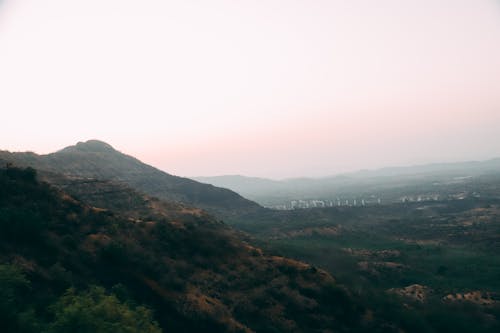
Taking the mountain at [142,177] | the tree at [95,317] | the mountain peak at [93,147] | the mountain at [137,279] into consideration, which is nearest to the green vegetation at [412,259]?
the mountain at [137,279]

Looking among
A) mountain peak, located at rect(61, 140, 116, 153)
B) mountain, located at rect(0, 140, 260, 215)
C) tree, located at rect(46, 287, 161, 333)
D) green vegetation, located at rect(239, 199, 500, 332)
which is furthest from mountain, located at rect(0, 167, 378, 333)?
mountain peak, located at rect(61, 140, 116, 153)

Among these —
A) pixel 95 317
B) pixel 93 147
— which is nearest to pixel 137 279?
pixel 95 317

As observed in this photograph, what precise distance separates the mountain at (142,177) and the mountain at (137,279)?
7969 cm

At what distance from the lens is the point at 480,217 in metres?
131

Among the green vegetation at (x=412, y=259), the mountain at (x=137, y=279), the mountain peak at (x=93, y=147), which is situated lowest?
the green vegetation at (x=412, y=259)

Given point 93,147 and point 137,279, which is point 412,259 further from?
point 93,147

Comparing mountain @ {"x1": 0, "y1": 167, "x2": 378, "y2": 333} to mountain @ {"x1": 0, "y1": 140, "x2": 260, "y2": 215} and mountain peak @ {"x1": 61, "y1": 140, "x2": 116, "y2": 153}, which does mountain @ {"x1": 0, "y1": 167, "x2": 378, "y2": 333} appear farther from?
mountain peak @ {"x1": 61, "y1": 140, "x2": 116, "y2": 153}

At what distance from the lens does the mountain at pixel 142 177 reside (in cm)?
12181

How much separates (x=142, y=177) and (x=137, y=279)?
395 feet

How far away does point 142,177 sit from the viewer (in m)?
149

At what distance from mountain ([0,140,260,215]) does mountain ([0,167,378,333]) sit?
79.7 m

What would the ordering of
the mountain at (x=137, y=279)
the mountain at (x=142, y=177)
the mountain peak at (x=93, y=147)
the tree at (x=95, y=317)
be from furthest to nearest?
the mountain peak at (x=93, y=147) < the mountain at (x=142, y=177) < the mountain at (x=137, y=279) < the tree at (x=95, y=317)

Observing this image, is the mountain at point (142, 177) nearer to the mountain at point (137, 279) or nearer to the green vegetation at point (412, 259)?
the green vegetation at point (412, 259)

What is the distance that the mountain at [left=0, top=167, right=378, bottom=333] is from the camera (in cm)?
2325
